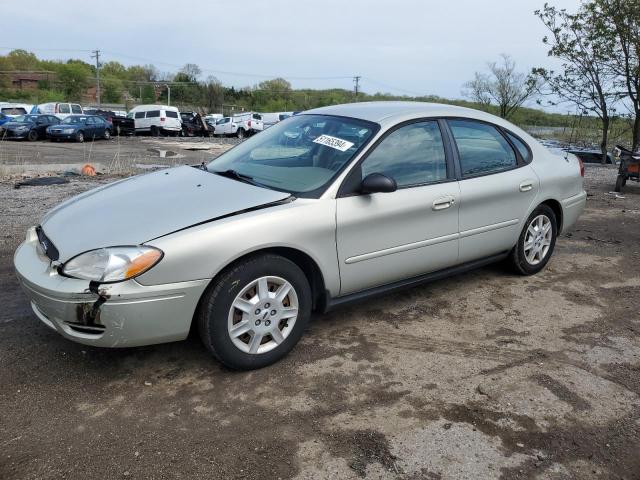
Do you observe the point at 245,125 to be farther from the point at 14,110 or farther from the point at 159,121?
the point at 14,110

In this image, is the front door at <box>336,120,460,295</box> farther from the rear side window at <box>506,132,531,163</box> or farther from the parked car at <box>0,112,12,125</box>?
the parked car at <box>0,112,12,125</box>

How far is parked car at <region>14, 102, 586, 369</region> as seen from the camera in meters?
2.86

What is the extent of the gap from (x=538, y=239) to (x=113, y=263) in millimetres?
3800

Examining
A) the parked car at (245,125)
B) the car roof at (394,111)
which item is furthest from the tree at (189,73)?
the car roof at (394,111)

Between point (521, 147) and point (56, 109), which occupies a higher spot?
point (56, 109)

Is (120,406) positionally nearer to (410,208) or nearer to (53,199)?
(410,208)

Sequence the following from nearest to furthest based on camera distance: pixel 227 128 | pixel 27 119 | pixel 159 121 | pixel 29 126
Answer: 1. pixel 29 126
2. pixel 27 119
3. pixel 159 121
4. pixel 227 128

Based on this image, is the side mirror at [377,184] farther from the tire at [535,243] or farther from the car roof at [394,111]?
the tire at [535,243]

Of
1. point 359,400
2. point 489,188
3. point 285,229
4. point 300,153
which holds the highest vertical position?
point 300,153

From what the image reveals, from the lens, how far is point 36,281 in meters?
2.98

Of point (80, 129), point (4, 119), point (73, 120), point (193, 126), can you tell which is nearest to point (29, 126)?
point (73, 120)

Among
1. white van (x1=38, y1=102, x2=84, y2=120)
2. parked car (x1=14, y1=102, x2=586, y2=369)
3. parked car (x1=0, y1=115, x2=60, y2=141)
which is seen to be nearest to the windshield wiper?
parked car (x1=14, y1=102, x2=586, y2=369)

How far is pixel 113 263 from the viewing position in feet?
9.19

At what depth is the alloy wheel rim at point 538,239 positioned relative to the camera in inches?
191
